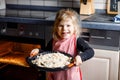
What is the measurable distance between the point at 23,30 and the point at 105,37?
0.69m

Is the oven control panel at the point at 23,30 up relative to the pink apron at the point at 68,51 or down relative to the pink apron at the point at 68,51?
up

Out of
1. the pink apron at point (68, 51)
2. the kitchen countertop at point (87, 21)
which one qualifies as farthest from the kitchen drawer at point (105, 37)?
the pink apron at point (68, 51)

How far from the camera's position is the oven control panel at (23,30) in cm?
196

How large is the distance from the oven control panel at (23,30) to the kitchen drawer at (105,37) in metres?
0.41

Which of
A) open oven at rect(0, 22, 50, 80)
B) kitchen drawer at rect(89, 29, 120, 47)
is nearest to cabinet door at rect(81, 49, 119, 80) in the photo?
kitchen drawer at rect(89, 29, 120, 47)

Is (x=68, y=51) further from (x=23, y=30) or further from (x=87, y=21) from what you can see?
(x=23, y=30)

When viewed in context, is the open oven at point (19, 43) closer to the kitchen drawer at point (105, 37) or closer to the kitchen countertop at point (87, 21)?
the kitchen countertop at point (87, 21)

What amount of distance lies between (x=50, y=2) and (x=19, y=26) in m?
0.56

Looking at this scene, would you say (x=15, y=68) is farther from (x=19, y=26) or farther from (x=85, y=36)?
(x=85, y=36)

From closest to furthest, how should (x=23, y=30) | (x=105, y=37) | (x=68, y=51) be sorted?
(x=68, y=51) < (x=105, y=37) < (x=23, y=30)

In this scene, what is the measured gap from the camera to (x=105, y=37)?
5.77 ft

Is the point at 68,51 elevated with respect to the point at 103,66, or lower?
elevated

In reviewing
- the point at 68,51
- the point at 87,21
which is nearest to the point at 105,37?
the point at 87,21

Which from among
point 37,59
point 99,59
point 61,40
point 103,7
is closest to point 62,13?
point 61,40
